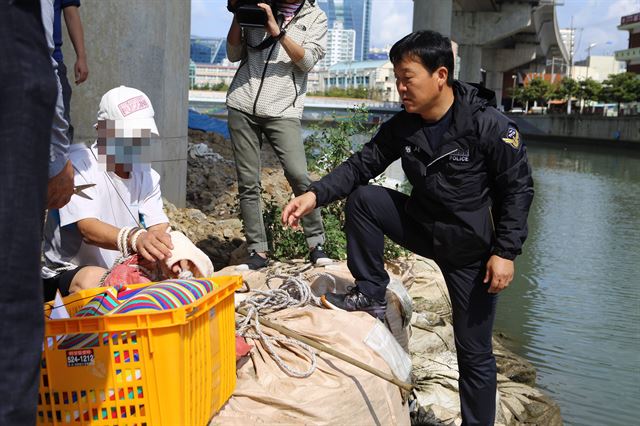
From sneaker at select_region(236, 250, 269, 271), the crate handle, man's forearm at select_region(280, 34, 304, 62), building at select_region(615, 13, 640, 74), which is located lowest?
sneaker at select_region(236, 250, 269, 271)

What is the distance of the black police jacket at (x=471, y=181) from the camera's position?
3188 mm

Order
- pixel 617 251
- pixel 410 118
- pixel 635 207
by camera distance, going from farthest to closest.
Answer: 1. pixel 635 207
2. pixel 617 251
3. pixel 410 118

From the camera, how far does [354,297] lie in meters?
3.59

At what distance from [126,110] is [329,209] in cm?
288

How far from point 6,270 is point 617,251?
10013mm

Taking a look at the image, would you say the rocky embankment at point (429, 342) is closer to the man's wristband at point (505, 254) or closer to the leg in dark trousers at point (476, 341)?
the leg in dark trousers at point (476, 341)

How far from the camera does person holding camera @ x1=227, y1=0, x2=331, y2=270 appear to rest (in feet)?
15.7

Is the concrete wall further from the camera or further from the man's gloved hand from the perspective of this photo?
the man's gloved hand

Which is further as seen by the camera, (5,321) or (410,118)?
(410,118)

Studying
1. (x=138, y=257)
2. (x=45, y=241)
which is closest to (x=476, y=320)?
(x=138, y=257)

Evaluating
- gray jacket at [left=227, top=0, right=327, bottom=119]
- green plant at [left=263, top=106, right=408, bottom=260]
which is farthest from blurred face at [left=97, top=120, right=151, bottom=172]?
green plant at [left=263, top=106, right=408, bottom=260]

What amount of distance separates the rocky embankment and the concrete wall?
36.7 meters

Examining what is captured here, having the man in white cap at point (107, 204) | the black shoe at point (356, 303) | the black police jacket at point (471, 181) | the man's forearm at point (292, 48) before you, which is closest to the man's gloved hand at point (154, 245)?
the man in white cap at point (107, 204)

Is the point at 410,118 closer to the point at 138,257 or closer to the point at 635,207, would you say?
the point at 138,257
